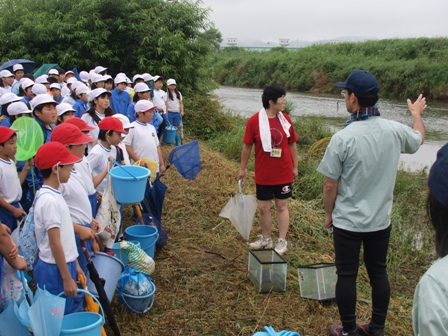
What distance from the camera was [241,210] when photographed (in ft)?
14.1

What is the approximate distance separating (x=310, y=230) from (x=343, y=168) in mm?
2414

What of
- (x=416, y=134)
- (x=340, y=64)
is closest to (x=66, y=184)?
(x=416, y=134)

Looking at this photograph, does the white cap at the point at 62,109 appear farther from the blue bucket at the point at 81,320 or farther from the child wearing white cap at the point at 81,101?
the blue bucket at the point at 81,320

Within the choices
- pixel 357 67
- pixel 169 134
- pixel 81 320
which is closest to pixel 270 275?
pixel 81 320

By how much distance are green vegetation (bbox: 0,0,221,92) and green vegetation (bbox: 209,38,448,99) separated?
7.96 meters

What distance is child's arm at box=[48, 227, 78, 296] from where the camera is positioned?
235 cm

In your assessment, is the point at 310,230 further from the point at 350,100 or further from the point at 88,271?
the point at 88,271

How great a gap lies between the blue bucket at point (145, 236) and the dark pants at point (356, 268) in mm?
1684

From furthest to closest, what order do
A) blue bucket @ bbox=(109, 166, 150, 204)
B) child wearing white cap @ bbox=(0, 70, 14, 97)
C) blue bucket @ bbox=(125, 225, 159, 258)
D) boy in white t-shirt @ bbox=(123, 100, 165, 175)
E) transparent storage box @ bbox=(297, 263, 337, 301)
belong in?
child wearing white cap @ bbox=(0, 70, 14, 97), boy in white t-shirt @ bbox=(123, 100, 165, 175), blue bucket @ bbox=(125, 225, 159, 258), transparent storage box @ bbox=(297, 263, 337, 301), blue bucket @ bbox=(109, 166, 150, 204)

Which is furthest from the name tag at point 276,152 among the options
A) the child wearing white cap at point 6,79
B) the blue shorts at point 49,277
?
the child wearing white cap at point 6,79

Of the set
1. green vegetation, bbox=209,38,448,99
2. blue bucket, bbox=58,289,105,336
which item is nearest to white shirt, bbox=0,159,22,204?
blue bucket, bbox=58,289,105,336

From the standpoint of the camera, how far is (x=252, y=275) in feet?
12.3

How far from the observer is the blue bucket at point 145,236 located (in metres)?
3.75

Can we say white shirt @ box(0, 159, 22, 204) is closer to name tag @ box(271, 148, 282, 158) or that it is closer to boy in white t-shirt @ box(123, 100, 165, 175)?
boy in white t-shirt @ box(123, 100, 165, 175)
